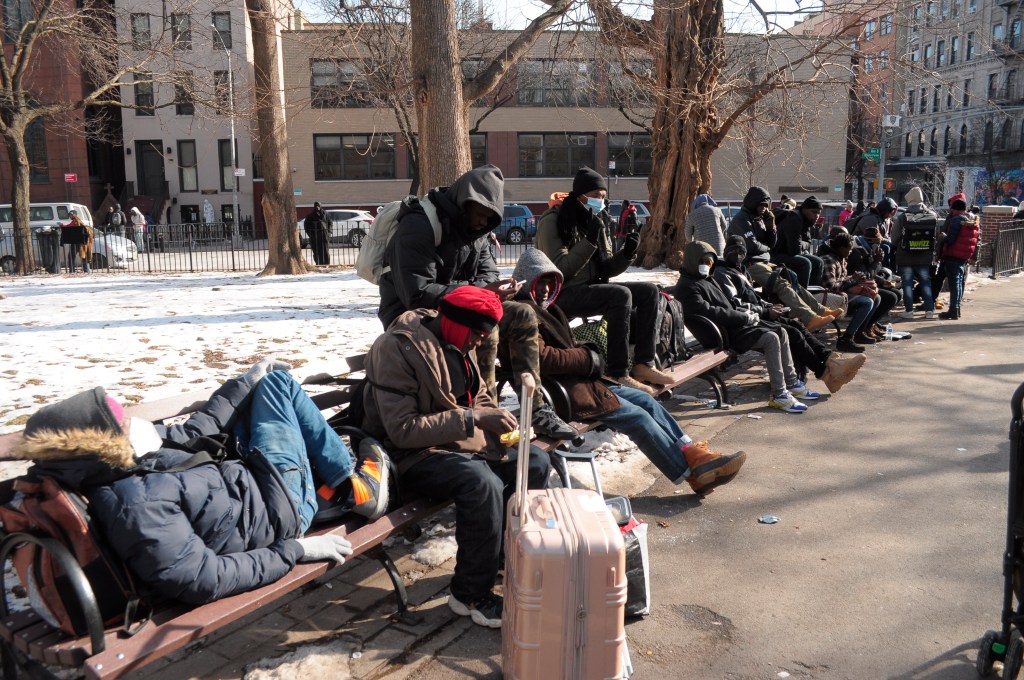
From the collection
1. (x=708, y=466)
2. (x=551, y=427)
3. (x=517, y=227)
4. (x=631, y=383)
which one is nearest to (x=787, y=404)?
(x=631, y=383)

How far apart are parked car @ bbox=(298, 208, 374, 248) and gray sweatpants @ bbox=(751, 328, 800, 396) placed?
63.3 ft

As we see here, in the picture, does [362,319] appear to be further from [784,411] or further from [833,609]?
[833,609]

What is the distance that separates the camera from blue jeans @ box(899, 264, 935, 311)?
12.1 m

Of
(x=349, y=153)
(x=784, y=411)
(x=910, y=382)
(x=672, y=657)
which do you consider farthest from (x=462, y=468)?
(x=349, y=153)

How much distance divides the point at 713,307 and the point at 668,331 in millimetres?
955

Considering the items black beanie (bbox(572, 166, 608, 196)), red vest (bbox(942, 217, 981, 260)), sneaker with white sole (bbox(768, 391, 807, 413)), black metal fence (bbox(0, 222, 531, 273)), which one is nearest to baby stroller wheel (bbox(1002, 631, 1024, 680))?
black beanie (bbox(572, 166, 608, 196))

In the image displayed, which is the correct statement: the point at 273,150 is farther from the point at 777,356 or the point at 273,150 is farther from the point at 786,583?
the point at 786,583

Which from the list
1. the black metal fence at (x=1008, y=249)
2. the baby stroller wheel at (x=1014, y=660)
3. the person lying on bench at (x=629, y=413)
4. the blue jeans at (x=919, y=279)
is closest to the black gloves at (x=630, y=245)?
the person lying on bench at (x=629, y=413)

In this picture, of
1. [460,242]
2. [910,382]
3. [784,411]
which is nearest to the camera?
[460,242]

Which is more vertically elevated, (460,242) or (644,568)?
(460,242)

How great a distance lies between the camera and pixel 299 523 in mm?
3354

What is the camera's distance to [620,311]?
6.14 meters

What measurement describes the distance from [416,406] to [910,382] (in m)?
6.21

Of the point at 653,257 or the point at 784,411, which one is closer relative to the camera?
the point at 784,411
